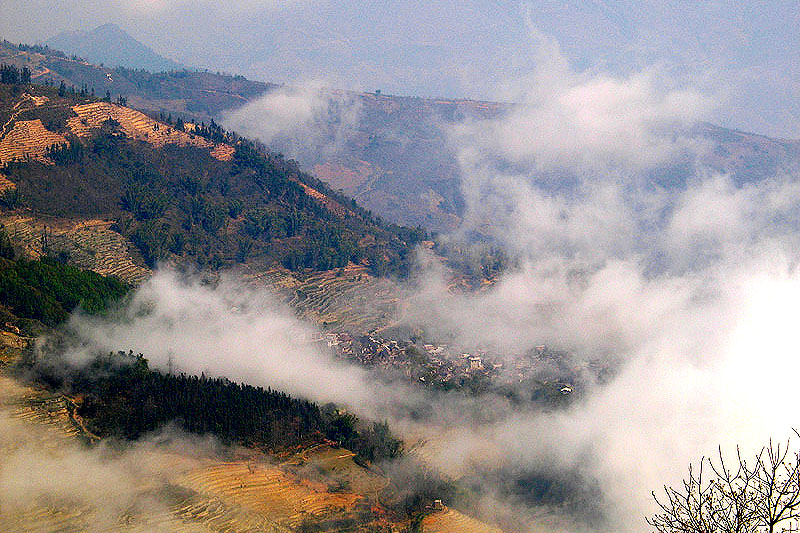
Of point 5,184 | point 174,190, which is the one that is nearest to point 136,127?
point 174,190

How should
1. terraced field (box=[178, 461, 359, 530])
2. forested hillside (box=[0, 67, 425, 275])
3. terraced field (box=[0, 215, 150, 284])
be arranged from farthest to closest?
forested hillside (box=[0, 67, 425, 275])
terraced field (box=[0, 215, 150, 284])
terraced field (box=[178, 461, 359, 530])

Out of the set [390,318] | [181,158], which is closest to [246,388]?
[390,318]

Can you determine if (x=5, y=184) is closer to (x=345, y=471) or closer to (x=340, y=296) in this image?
(x=340, y=296)

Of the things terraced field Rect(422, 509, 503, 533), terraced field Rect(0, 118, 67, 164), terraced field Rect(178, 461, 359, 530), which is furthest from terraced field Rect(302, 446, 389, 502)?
terraced field Rect(0, 118, 67, 164)

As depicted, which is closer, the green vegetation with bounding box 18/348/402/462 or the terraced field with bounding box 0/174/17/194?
the green vegetation with bounding box 18/348/402/462

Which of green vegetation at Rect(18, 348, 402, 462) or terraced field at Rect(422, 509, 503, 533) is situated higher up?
green vegetation at Rect(18, 348, 402, 462)

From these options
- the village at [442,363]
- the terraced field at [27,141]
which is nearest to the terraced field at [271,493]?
the village at [442,363]

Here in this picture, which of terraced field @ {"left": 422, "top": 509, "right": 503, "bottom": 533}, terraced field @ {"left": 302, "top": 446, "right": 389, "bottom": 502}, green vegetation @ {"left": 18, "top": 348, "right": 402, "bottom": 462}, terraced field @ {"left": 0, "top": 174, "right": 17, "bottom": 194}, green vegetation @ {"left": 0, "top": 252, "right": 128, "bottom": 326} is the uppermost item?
terraced field @ {"left": 0, "top": 174, "right": 17, "bottom": 194}

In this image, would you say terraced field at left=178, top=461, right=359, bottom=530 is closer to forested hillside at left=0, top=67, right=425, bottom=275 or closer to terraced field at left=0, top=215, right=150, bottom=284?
terraced field at left=0, top=215, right=150, bottom=284
